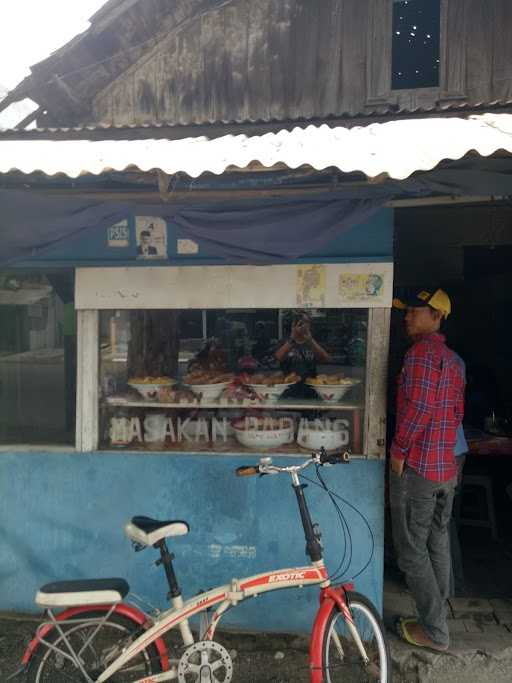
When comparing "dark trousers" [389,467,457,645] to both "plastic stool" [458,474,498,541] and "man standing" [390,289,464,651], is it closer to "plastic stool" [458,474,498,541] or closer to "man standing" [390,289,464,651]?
"man standing" [390,289,464,651]

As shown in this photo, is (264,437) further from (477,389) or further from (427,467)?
(477,389)

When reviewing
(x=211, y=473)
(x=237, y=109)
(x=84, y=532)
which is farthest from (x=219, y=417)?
(x=237, y=109)

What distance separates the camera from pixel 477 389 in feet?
19.9

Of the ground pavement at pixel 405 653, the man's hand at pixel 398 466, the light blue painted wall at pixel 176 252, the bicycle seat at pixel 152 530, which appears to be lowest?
the ground pavement at pixel 405 653

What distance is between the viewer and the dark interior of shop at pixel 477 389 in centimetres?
470

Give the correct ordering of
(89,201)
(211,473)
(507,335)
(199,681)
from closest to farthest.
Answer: (199,681) < (89,201) < (211,473) < (507,335)

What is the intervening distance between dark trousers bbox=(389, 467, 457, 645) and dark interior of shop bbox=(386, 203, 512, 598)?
904 mm

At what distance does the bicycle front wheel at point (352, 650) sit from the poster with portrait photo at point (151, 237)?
95.0 inches

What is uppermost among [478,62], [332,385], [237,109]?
[478,62]

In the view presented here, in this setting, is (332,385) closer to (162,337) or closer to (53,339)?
(162,337)

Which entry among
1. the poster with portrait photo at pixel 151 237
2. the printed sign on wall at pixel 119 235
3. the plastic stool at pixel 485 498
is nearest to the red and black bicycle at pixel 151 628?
the poster with portrait photo at pixel 151 237

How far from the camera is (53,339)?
4125 millimetres

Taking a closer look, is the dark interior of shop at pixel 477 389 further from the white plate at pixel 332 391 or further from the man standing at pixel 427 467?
the white plate at pixel 332 391

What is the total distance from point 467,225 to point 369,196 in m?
2.19
